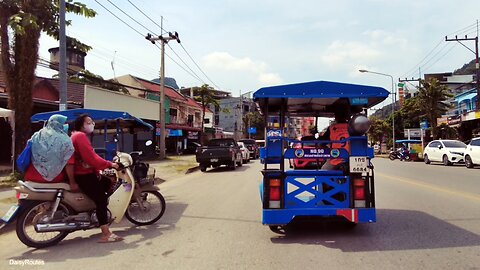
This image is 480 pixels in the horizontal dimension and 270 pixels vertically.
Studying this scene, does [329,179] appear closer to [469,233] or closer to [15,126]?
[469,233]

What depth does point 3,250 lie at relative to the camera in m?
5.98

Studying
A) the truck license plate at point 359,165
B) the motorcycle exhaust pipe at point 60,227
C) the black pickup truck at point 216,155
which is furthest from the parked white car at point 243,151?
the motorcycle exhaust pipe at point 60,227

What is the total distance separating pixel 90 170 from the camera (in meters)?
6.32

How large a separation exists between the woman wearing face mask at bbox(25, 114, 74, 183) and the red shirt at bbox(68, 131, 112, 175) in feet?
0.49

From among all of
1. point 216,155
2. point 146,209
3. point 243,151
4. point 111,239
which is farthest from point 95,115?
point 243,151

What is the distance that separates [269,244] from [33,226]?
11.2 feet

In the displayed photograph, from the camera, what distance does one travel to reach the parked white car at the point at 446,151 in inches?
933

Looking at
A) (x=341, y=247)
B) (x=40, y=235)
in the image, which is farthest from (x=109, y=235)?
(x=341, y=247)

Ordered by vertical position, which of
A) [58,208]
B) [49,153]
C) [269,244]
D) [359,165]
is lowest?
[269,244]

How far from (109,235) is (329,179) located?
3.56m

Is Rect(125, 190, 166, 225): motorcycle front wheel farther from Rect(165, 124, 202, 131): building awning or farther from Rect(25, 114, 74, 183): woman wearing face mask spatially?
Rect(165, 124, 202, 131): building awning

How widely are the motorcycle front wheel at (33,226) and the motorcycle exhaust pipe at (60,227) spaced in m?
0.10

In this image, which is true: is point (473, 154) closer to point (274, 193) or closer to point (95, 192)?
point (274, 193)

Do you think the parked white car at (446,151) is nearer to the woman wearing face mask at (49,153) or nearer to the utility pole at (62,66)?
the utility pole at (62,66)
